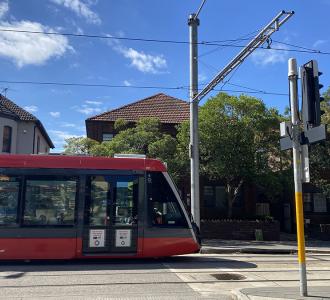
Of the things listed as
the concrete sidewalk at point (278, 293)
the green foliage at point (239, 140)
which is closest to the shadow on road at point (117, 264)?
the concrete sidewalk at point (278, 293)

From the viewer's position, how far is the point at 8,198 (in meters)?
11.9

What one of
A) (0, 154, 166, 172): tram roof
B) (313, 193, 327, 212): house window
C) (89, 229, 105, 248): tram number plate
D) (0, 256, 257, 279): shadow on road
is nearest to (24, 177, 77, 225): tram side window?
(0, 154, 166, 172): tram roof

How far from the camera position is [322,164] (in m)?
25.6

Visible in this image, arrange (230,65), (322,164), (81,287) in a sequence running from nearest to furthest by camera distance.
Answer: (81,287)
(230,65)
(322,164)

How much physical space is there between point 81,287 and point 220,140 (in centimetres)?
1510

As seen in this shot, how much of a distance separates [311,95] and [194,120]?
438 inches

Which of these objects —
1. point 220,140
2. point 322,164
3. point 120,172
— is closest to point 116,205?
point 120,172

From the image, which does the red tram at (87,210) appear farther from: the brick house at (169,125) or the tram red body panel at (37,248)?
the brick house at (169,125)

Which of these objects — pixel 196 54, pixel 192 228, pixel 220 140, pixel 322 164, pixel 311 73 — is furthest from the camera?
pixel 322 164

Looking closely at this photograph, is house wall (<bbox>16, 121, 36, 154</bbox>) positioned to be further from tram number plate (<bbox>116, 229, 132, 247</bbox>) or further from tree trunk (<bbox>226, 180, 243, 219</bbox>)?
tram number plate (<bbox>116, 229, 132, 247</bbox>)

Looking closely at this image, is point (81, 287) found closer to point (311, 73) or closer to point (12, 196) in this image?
point (12, 196)

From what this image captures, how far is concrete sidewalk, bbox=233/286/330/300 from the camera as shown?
757 centimetres

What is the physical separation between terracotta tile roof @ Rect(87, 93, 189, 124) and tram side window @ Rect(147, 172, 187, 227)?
64.1ft

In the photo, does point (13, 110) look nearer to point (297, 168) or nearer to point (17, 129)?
point (17, 129)
